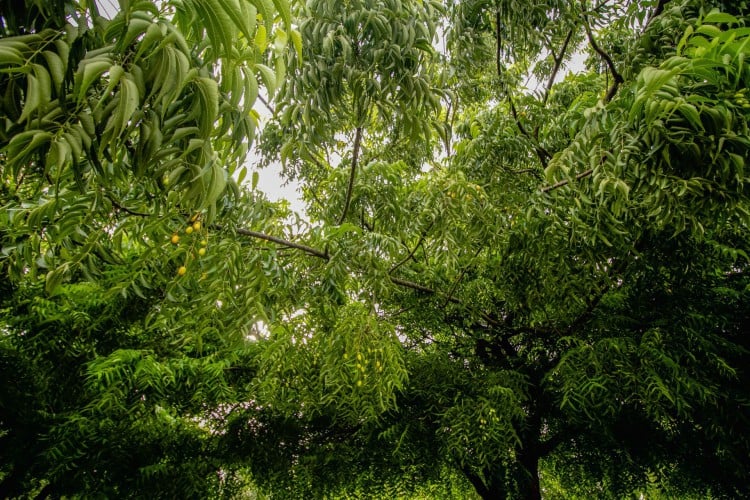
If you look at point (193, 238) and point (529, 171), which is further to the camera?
point (529, 171)

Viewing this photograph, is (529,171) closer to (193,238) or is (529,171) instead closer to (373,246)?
(373,246)

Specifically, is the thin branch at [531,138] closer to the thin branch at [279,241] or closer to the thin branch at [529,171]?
the thin branch at [529,171]

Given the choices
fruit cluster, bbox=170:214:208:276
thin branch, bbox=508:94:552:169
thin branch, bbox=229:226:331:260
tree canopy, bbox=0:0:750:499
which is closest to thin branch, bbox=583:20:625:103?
tree canopy, bbox=0:0:750:499

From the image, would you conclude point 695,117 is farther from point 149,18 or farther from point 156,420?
point 156,420

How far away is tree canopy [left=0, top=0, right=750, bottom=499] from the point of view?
64 cm

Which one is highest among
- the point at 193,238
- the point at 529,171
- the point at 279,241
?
the point at 529,171

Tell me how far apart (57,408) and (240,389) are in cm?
135

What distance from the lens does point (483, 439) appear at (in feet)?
8.77

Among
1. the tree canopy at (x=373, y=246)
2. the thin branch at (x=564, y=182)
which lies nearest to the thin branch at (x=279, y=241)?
the tree canopy at (x=373, y=246)

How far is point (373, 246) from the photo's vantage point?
167 centimetres

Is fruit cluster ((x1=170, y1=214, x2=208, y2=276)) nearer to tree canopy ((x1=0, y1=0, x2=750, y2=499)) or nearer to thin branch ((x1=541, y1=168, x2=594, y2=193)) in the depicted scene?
tree canopy ((x1=0, y1=0, x2=750, y2=499))

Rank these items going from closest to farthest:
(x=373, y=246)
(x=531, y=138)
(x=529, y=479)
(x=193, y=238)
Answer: (x=193, y=238) < (x=373, y=246) < (x=531, y=138) < (x=529, y=479)

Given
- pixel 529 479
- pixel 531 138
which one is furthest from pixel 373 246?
pixel 529 479

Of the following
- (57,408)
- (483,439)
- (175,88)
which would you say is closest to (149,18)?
(175,88)
